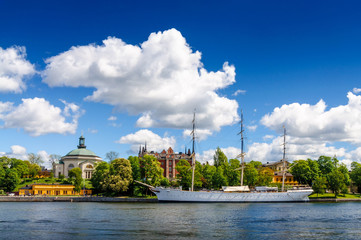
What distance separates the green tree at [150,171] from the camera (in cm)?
10081

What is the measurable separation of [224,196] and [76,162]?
325ft

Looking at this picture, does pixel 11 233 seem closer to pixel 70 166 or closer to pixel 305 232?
pixel 305 232

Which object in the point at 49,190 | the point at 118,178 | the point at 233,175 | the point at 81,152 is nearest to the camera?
the point at 118,178

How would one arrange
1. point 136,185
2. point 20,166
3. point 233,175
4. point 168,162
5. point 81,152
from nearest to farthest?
1. point 136,185
2. point 233,175
3. point 20,166
4. point 168,162
5. point 81,152

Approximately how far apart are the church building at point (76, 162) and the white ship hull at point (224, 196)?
83510 millimetres

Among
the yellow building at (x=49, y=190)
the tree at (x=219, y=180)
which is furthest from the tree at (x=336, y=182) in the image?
the yellow building at (x=49, y=190)

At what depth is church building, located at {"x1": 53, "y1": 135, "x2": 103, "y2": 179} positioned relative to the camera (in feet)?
558

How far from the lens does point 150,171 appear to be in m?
102

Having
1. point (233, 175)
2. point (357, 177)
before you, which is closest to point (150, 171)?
point (233, 175)

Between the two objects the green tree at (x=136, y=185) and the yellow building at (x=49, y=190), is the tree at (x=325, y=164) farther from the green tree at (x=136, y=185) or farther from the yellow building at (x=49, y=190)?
the yellow building at (x=49, y=190)

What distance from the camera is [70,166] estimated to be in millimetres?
175250

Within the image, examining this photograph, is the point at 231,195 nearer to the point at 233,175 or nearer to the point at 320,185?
the point at 233,175

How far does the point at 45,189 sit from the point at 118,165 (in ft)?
91.5

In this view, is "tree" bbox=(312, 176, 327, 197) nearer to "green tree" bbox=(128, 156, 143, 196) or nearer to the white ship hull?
the white ship hull
